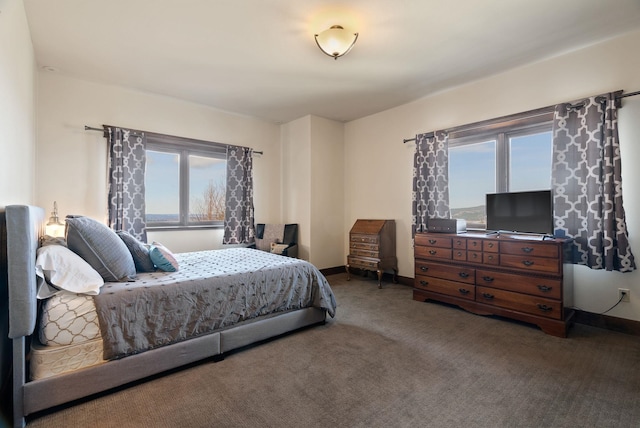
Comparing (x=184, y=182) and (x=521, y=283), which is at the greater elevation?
(x=184, y=182)

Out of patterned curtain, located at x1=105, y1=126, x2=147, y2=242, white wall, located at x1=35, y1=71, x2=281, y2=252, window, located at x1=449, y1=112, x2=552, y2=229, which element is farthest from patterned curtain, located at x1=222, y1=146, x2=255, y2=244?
window, located at x1=449, y1=112, x2=552, y2=229

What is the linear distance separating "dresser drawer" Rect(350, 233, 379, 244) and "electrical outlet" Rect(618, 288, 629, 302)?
2.51m

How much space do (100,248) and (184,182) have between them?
2516mm

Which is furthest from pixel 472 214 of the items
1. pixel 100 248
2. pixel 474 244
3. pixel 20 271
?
pixel 20 271

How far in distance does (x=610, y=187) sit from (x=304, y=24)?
3014mm

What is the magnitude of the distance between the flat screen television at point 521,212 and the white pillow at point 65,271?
11.9 feet

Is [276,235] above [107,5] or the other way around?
the other way around

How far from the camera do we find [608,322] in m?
2.81

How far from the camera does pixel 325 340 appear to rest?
262cm

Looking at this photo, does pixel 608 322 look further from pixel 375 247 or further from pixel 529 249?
pixel 375 247

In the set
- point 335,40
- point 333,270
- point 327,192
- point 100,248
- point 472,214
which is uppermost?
point 335,40

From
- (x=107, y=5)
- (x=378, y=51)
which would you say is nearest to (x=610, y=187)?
(x=378, y=51)

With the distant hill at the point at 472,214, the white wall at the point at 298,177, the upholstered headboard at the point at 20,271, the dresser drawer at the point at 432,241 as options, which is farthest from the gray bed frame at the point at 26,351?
the distant hill at the point at 472,214

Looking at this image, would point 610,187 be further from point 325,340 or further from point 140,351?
point 140,351
